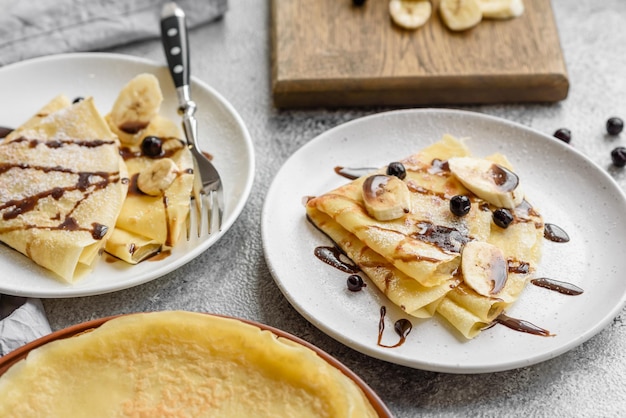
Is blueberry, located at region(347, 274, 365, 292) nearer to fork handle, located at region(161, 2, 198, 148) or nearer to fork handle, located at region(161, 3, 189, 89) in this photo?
fork handle, located at region(161, 2, 198, 148)

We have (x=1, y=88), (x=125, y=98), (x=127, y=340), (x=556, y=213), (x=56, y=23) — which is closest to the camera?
(x=127, y=340)

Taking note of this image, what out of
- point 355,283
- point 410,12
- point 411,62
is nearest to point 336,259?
point 355,283

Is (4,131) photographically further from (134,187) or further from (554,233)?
(554,233)

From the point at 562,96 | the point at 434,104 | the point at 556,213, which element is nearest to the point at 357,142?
the point at 434,104

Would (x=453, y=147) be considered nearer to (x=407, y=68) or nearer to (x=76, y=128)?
(x=407, y=68)

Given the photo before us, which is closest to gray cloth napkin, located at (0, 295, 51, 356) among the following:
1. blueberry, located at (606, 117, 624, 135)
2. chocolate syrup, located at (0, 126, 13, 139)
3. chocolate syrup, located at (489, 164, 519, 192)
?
chocolate syrup, located at (0, 126, 13, 139)

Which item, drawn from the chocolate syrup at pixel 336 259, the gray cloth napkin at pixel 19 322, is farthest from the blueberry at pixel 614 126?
the gray cloth napkin at pixel 19 322
